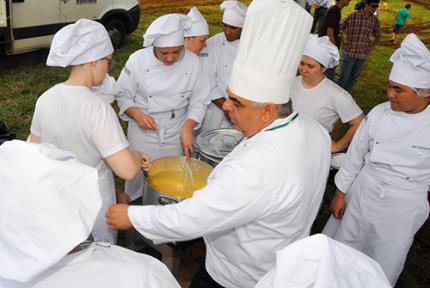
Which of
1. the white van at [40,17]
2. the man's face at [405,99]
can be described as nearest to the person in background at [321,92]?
the man's face at [405,99]

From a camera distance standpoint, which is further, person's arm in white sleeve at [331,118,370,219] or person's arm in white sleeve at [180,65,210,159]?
person's arm in white sleeve at [180,65,210,159]

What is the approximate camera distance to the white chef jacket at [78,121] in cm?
190

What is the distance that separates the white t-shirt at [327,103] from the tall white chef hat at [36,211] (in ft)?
6.91

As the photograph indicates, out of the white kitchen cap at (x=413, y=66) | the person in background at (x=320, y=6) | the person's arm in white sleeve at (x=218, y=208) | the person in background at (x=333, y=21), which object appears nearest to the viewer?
the person's arm in white sleeve at (x=218, y=208)

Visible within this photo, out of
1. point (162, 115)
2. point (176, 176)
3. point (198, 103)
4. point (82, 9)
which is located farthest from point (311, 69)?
point (82, 9)

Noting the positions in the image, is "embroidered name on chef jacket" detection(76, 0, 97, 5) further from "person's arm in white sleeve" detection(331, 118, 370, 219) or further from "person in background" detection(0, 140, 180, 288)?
"person in background" detection(0, 140, 180, 288)

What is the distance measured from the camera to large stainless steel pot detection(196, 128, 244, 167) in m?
2.48

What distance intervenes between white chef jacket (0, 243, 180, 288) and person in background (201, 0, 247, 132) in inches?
88.2

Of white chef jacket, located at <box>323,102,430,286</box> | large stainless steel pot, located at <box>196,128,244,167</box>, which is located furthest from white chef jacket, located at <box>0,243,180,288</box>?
white chef jacket, located at <box>323,102,430,286</box>

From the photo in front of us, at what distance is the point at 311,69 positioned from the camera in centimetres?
288

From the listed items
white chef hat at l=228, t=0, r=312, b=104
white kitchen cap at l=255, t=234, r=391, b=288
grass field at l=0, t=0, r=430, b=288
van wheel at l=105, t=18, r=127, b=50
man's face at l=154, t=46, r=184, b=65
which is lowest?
grass field at l=0, t=0, r=430, b=288

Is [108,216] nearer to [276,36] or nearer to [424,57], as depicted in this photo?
[276,36]

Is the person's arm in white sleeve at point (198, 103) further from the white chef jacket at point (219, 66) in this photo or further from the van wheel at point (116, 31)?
the van wheel at point (116, 31)

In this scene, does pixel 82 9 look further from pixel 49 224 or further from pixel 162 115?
pixel 49 224
